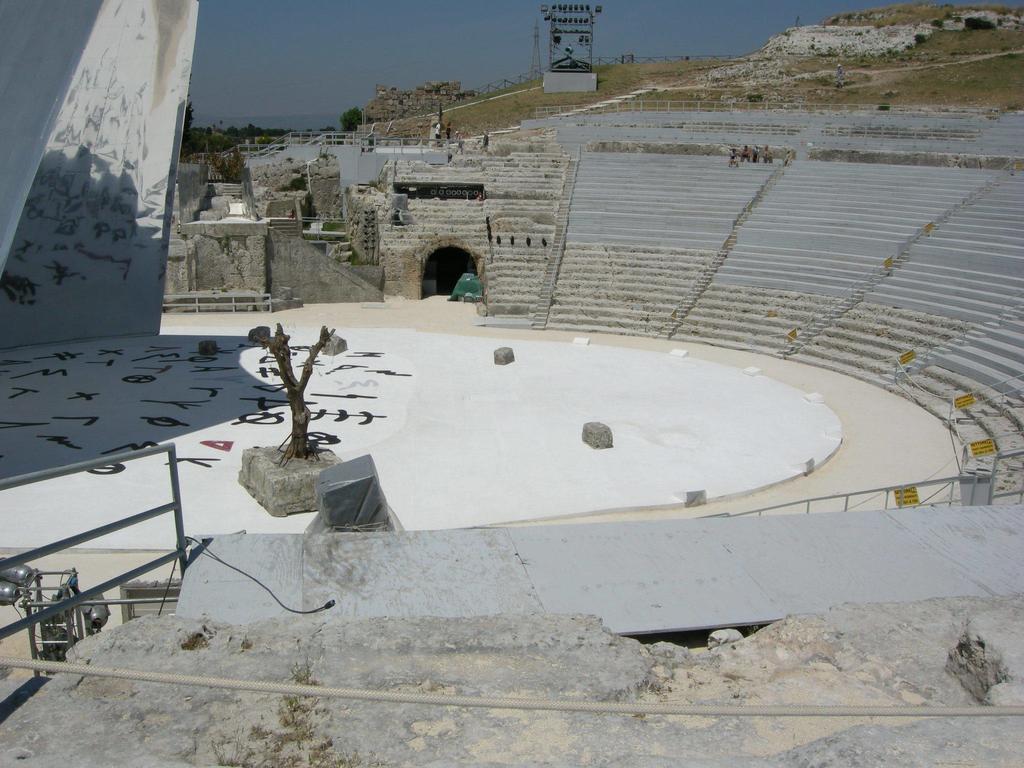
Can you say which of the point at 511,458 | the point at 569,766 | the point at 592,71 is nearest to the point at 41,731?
the point at 569,766

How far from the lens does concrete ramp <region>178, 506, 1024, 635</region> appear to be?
16.6 feet

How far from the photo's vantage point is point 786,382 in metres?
16.3

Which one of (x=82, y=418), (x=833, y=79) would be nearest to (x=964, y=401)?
(x=82, y=418)

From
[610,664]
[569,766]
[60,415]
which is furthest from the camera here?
[60,415]

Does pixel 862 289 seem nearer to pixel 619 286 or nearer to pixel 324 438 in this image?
pixel 619 286

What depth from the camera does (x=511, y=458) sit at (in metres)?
11.9

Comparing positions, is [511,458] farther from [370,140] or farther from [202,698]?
[370,140]

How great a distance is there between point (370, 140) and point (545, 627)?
32422mm

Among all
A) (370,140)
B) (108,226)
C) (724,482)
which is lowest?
(724,482)

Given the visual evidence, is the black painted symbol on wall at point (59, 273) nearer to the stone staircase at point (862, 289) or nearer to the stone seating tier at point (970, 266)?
the stone staircase at point (862, 289)

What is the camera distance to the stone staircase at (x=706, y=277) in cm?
2002

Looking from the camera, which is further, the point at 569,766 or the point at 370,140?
the point at 370,140

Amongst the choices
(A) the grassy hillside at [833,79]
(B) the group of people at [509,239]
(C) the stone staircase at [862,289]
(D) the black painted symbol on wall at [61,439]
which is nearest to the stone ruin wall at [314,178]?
(A) the grassy hillside at [833,79]

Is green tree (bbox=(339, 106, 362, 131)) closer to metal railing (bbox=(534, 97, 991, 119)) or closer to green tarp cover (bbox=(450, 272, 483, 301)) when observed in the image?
metal railing (bbox=(534, 97, 991, 119))
